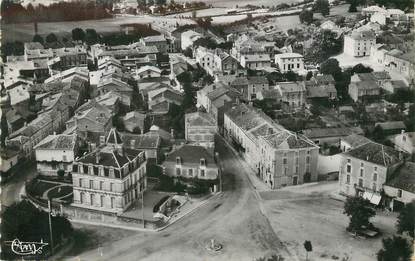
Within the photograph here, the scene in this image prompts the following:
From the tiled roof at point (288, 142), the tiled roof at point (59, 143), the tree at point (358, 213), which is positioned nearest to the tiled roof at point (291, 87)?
the tiled roof at point (288, 142)

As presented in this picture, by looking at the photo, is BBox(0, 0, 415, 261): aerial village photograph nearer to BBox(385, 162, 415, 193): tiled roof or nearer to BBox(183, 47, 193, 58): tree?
BBox(385, 162, 415, 193): tiled roof

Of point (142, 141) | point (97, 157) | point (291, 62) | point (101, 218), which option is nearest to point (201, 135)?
point (142, 141)

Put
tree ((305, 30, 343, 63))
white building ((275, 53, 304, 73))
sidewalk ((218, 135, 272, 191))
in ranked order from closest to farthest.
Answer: sidewalk ((218, 135, 272, 191))
white building ((275, 53, 304, 73))
tree ((305, 30, 343, 63))

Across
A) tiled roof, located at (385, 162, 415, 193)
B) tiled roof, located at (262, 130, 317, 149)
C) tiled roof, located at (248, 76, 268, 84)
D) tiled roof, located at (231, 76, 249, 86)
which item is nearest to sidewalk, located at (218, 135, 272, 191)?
tiled roof, located at (262, 130, 317, 149)

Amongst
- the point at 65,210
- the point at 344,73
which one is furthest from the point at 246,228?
the point at 344,73

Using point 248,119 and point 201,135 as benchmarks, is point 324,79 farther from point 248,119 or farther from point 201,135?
point 201,135

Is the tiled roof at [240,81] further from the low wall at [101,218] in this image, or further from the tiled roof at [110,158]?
the low wall at [101,218]
